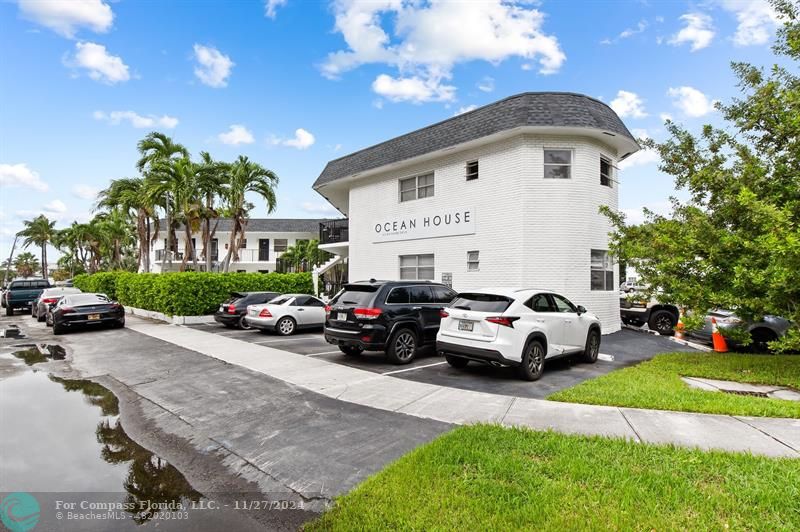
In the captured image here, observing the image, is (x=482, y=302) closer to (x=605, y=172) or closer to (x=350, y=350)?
(x=350, y=350)

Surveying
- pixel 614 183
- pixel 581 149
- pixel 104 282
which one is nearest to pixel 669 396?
pixel 581 149

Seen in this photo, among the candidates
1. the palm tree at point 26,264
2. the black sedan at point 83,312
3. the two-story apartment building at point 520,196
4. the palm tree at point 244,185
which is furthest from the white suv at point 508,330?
the palm tree at point 26,264

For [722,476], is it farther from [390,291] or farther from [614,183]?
[614,183]

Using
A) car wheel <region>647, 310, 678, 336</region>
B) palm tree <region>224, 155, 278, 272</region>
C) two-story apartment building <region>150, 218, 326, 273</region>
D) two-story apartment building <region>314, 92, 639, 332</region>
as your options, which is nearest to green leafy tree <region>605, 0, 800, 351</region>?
two-story apartment building <region>314, 92, 639, 332</region>

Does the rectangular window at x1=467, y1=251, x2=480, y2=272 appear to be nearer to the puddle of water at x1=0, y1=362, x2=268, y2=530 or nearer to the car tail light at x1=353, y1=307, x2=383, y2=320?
the car tail light at x1=353, y1=307, x2=383, y2=320

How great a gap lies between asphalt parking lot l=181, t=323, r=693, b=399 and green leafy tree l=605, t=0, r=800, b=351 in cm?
210

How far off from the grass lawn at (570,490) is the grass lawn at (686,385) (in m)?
1.89

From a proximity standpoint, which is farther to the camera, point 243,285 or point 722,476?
point 243,285

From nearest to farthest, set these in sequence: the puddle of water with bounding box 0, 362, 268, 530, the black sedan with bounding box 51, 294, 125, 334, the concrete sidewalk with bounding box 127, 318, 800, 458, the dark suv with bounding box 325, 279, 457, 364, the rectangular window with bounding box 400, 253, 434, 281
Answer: the puddle of water with bounding box 0, 362, 268, 530 → the concrete sidewalk with bounding box 127, 318, 800, 458 → the dark suv with bounding box 325, 279, 457, 364 → the black sedan with bounding box 51, 294, 125, 334 → the rectangular window with bounding box 400, 253, 434, 281

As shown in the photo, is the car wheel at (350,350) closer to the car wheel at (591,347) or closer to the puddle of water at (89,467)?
the puddle of water at (89,467)

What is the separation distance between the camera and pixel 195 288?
17234 millimetres

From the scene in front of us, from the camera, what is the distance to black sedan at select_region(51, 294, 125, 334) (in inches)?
554

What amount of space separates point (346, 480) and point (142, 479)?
1983mm

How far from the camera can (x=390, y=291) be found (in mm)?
9406
